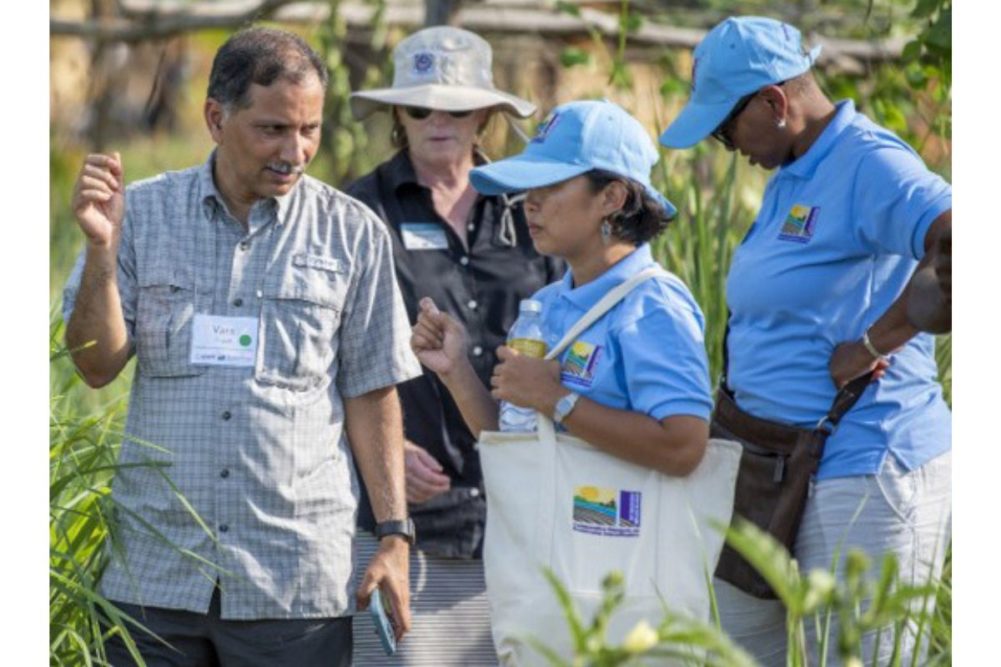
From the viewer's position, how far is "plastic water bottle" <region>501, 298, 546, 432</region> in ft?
10.6

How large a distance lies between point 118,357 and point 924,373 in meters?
1.42

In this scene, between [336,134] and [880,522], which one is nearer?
[880,522]

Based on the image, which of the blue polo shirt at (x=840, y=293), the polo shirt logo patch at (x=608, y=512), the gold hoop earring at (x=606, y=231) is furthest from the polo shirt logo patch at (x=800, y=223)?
the polo shirt logo patch at (x=608, y=512)

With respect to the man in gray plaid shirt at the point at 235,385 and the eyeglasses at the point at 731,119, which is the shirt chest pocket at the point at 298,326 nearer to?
the man in gray plaid shirt at the point at 235,385

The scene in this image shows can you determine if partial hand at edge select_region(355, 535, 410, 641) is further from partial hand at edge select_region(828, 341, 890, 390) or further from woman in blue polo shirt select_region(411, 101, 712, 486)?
partial hand at edge select_region(828, 341, 890, 390)

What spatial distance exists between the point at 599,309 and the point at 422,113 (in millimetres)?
1227

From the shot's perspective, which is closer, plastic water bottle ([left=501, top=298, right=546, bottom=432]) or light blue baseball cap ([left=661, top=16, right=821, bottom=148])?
plastic water bottle ([left=501, top=298, right=546, bottom=432])

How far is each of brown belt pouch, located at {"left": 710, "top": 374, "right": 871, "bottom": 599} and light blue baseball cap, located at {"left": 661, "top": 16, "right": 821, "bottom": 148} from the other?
1.69 feet

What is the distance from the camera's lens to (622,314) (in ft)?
10.4

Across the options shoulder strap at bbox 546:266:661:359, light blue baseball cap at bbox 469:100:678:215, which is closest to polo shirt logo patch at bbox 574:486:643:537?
shoulder strap at bbox 546:266:661:359

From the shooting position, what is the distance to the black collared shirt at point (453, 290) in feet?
13.3

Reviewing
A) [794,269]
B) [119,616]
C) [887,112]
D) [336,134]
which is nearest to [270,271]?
[119,616]

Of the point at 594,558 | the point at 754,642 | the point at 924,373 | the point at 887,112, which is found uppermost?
the point at 887,112

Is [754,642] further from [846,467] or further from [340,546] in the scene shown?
[340,546]
